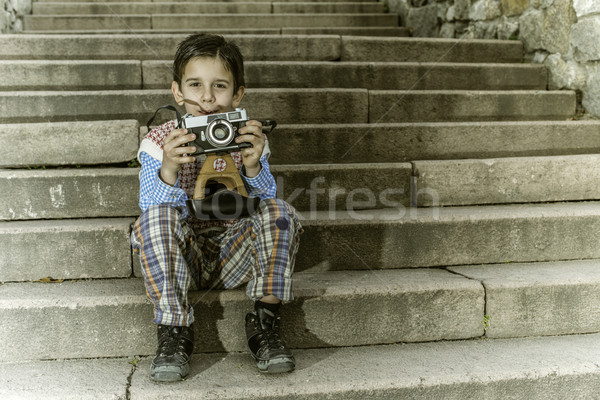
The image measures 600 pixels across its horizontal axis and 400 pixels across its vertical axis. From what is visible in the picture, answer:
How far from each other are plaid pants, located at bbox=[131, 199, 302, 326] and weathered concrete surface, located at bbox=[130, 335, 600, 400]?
0.22 metres

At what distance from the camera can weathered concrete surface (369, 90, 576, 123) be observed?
313 centimetres

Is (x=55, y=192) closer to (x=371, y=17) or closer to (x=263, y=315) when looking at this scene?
(x=263, y=315)

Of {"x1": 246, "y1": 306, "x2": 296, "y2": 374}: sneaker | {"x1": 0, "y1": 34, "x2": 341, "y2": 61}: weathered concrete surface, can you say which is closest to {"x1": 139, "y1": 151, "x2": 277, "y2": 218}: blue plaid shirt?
{"x1": 246, "y1": 306, "x2": 296, "y2": 374}: sneaker

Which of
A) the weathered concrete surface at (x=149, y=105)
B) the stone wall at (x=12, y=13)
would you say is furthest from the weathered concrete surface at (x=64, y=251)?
the stone wall at (x=12, y=13)

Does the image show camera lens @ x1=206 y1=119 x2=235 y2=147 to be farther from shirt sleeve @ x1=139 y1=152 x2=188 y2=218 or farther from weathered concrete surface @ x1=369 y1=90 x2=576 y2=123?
weathered concrete surface @ x1=369 y1=90 x2=576 y2=123

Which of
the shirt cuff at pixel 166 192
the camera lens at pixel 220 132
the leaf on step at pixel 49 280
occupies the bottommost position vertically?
the leaf on step at pixel 49 280

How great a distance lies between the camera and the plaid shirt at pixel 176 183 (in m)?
1.82

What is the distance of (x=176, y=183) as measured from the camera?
71.4 inches

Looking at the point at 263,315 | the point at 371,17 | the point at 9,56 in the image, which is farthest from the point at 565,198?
the point at 9,56

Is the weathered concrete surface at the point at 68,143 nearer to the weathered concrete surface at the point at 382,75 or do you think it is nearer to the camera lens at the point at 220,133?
the weathered concrete surface at the point at 382,75

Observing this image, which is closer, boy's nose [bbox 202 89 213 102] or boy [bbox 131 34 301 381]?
boy [bbox 131 34 301 381]

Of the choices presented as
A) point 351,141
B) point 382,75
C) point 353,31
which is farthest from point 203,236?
point 353,31

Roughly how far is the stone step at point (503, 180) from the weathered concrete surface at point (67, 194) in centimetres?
140

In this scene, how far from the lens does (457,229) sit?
7.55 feet
